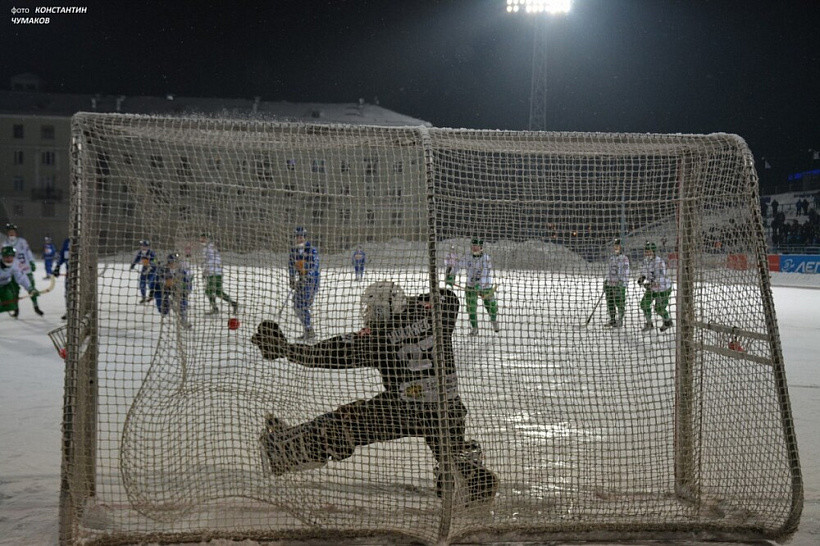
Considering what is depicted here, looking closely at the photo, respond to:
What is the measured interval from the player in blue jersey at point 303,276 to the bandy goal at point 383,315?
0.02 metres

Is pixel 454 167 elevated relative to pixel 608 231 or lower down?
elevated

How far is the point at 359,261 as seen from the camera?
3.42 m

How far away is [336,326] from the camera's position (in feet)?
11.6

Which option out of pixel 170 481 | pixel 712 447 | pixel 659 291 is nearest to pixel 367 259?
pixel 170 481

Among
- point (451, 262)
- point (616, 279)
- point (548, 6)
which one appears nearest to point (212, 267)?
point (451, 262)

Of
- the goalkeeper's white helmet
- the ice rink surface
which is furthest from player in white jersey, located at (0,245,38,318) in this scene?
the goalkeeper's white helmet

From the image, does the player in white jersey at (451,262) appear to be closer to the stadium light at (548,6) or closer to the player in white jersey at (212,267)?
the player in white jersey at (212,267)

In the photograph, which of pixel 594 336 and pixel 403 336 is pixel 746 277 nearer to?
pixel 594 336

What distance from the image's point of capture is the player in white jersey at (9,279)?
32.1ft

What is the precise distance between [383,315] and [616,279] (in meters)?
1.44

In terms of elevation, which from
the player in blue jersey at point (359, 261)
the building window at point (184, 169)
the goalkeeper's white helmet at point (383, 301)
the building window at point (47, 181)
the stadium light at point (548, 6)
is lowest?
the goalkeeper's white helmet at point (383, 301)

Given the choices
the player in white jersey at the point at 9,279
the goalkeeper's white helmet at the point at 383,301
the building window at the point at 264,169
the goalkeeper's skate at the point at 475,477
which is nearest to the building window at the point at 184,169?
the building window at the point at 264,169

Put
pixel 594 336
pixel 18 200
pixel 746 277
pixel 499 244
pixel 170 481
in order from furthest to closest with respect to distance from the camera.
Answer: pixel 18 200 < pixel 499 244 < pixel 594 336 < pixel 746 277 < pixel 170 481

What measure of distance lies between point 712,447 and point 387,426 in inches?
67.9
